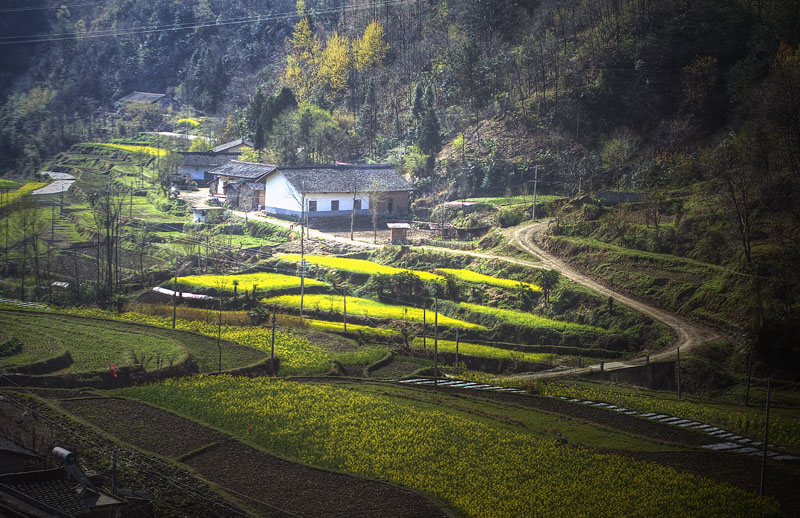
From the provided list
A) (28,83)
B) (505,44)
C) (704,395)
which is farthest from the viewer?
(28,83)

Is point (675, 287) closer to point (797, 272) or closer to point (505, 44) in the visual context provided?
point (797, 272)

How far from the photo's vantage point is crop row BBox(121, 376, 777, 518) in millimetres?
15672

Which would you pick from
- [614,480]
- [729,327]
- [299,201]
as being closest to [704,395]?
[729,327]

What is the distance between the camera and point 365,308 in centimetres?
3466

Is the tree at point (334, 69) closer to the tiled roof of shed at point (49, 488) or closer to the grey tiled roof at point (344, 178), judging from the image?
the grey tiled roof at point (344, 178)

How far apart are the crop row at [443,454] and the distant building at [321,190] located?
25890 mm

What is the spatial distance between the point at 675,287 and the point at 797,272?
491 centimetres

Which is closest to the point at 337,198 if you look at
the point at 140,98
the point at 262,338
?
the point at 262,338

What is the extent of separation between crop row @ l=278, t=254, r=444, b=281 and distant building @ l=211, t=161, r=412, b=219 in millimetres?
6050

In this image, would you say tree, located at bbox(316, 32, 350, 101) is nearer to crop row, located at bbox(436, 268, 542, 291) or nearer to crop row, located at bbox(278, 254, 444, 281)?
crop row, located at bbox(278, 254, 444, 281)

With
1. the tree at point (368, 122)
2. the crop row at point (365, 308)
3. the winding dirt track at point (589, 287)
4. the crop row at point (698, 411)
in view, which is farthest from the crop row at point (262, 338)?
the tree at point (368, 122)

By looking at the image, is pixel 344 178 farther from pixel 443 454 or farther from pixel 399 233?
pixel 443 454

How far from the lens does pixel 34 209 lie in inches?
1729

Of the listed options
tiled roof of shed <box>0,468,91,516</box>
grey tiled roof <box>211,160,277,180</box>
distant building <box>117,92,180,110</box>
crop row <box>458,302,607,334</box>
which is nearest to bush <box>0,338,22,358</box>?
tiled roof of shed <box>0,468,91,516</box>
